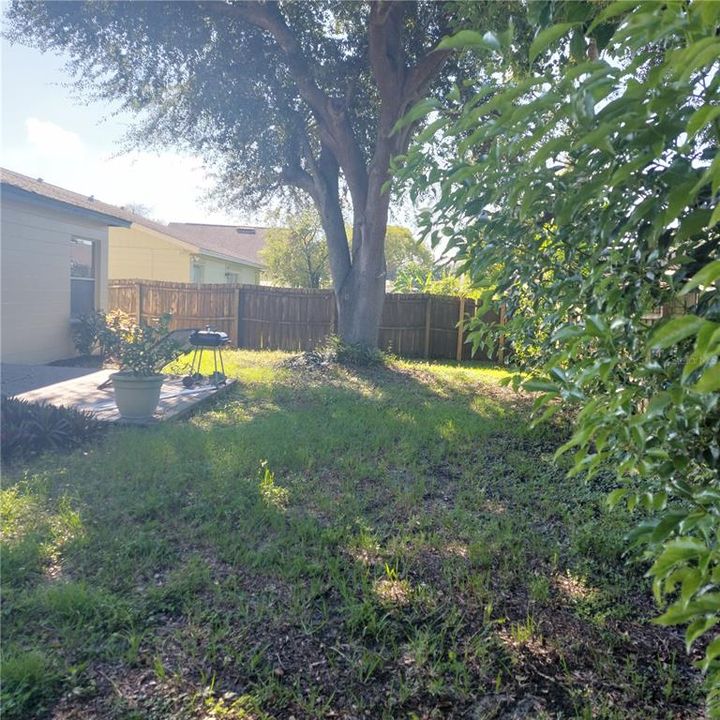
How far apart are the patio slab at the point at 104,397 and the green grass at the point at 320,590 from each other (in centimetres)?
116

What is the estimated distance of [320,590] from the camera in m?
2.90

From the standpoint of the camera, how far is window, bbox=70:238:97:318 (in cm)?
1096

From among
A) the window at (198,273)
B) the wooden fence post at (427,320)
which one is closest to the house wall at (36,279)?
the wooden fence post at (427,320)

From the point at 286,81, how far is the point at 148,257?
11.2 meters

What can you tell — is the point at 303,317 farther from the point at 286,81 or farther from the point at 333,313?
the point at 286,81

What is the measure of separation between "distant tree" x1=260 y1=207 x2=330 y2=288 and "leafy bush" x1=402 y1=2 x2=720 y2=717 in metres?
18.7

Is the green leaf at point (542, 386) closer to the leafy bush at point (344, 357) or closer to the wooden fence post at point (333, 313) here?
the leafy bush at point (344, 357)

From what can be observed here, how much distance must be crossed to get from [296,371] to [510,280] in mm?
8313

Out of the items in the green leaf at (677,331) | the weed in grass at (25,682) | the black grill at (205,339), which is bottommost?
the weed in grass at (25,682)

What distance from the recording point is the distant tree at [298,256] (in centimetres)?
2039

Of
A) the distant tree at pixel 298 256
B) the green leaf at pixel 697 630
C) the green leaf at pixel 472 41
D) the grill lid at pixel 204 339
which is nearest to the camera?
the green leaf at pixel 697 630

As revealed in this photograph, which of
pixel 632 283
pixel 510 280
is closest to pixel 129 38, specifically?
pixel 510 280

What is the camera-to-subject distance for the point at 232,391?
824cm

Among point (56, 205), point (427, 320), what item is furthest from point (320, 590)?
point (427, 320)
